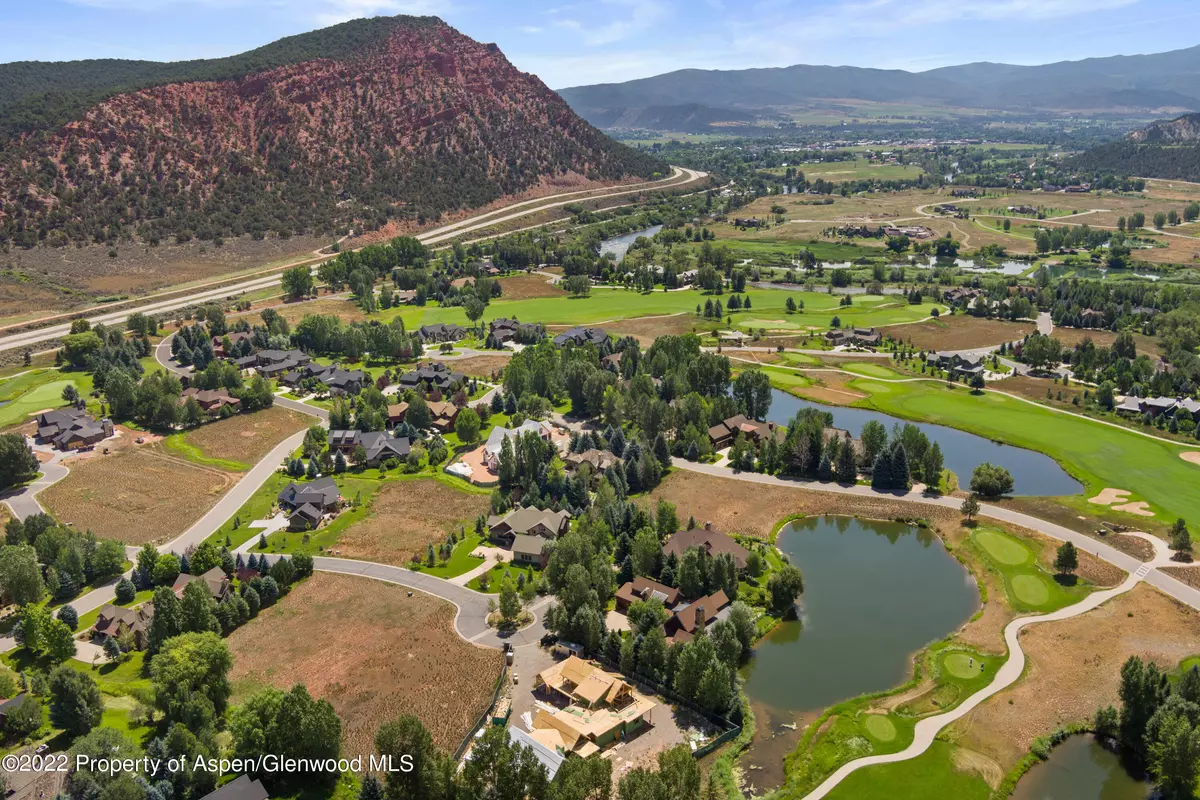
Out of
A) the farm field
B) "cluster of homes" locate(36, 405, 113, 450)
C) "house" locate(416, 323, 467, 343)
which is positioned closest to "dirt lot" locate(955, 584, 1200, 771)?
the farm field

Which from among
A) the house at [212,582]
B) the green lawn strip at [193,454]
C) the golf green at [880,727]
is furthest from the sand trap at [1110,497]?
the green lawn strip at [193,454]

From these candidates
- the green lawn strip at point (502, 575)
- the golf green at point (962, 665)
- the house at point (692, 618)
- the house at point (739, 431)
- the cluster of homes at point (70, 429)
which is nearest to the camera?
the golf green at point (962, 665)

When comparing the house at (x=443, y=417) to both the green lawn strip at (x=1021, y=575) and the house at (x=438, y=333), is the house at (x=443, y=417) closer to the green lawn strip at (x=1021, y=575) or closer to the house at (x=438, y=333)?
the house at (x=438, y=333)

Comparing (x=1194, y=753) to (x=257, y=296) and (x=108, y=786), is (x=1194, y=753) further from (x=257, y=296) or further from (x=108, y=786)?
(x=257, y=296)

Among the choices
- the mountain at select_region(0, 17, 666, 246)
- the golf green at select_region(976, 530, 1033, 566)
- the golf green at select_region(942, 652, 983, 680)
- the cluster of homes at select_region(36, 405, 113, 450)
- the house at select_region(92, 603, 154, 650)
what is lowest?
the golf green at select_region(942, 652, 983, 680)

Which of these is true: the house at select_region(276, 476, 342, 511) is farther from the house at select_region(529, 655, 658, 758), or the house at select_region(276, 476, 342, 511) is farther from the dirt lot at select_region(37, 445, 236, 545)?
the house at select_region(529, 655, 658, 758)
